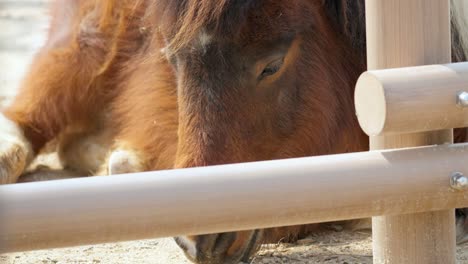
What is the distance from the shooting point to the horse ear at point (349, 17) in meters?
3.13

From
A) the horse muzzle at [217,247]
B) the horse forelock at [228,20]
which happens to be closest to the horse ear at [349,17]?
the horse forelock at [228,20]

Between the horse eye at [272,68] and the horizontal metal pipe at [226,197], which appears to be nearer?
the horizontal metal pipe at [226,197]

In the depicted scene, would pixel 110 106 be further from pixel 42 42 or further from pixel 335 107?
pixel 335 107

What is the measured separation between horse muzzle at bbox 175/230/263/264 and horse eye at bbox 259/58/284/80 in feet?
1.75

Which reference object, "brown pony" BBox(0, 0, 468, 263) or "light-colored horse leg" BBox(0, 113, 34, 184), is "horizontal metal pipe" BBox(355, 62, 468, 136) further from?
"light-colored horse leg" BBox(0, 113, 34, 184)

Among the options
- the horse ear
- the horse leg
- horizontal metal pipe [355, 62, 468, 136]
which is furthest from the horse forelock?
the horse leg

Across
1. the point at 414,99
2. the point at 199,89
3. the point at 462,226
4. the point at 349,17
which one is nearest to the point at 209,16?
the point at 199,89

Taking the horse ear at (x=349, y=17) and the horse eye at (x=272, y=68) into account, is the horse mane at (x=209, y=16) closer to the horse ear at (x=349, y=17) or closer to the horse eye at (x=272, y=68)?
the horse eye at (x=272, y=68)

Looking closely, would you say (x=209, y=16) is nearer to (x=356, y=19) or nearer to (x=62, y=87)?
(x=356, y=19)

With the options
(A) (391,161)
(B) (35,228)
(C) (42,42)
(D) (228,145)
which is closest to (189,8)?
(D) (228,145)

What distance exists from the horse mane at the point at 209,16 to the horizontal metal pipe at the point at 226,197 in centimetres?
80

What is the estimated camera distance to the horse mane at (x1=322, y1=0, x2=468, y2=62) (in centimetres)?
314

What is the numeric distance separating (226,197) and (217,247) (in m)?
0.69

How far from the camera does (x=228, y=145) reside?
273 centimetres
